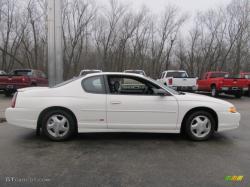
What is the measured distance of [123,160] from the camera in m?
4.07

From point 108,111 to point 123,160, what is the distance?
51.3 inches

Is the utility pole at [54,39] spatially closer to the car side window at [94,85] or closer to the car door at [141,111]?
the car side window at [94,85]

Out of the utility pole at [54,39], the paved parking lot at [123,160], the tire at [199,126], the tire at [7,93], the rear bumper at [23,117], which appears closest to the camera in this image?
the paved parking lot at [123,160]

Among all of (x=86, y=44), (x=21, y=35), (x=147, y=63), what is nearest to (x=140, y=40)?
(x=147, y=63)

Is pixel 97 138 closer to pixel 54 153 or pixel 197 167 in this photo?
pixel 54 153

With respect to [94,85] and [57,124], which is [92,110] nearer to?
[94,85]

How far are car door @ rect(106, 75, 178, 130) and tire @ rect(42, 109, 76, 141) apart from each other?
0.85 meters

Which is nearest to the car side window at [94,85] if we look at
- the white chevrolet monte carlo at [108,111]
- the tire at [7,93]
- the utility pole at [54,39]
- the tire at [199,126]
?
the white chevrolet monte carlo at [108,111]

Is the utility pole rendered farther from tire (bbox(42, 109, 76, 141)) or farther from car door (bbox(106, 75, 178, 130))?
car door (bbox(106, 75, 178, 130))

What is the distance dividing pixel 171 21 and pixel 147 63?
8.04 meters

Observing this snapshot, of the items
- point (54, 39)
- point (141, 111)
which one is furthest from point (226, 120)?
point (54, 39)

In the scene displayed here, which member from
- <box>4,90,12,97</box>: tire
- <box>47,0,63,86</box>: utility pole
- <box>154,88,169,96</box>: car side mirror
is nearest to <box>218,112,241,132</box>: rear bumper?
<box>154,88,169,96</box>: car side mirror

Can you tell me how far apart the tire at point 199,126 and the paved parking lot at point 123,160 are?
6.6 inches

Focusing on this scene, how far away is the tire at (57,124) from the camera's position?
199 inches
